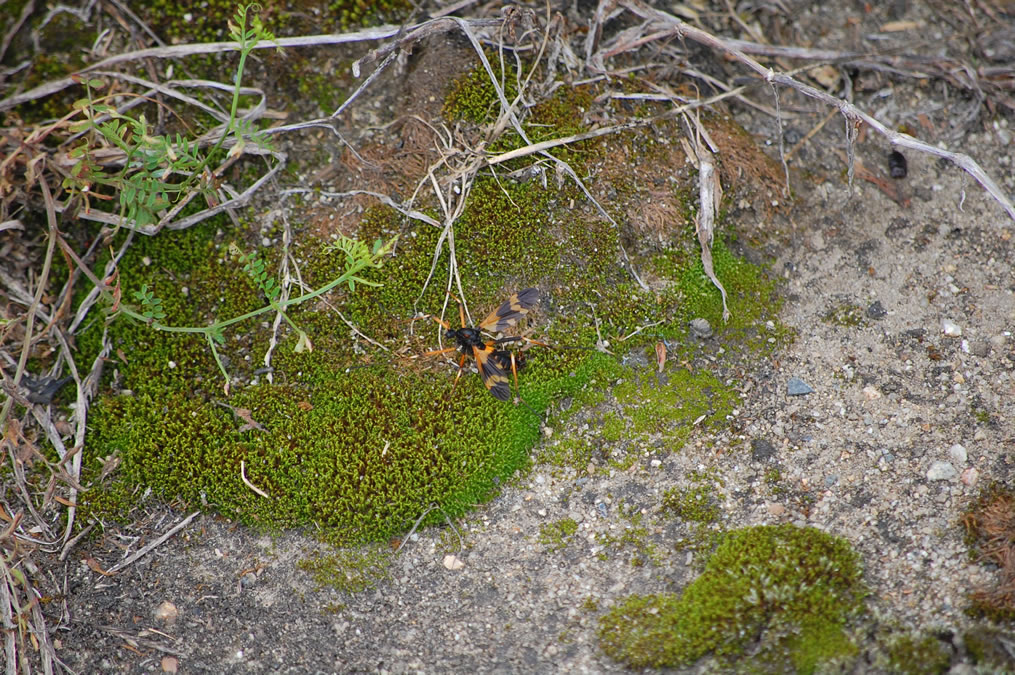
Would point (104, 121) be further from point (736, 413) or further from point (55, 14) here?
point (736, 413)

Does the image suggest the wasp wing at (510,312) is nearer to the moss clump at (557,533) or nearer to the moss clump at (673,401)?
the moss clump at (673,401)

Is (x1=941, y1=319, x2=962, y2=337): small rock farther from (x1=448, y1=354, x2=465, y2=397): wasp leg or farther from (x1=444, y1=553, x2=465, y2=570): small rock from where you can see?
(x1=444, y1=553, x2=465, y2=570): small rock

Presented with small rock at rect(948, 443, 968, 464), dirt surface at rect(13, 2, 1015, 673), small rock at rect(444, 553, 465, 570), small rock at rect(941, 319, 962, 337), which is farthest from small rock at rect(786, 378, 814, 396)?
small rock at rect(444, 553, 465, 570)

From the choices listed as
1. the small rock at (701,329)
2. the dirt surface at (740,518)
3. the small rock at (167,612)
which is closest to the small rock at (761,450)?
the dirt surface at (740,518)

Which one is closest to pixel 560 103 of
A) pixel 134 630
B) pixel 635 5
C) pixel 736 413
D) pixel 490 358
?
pixel 635 5

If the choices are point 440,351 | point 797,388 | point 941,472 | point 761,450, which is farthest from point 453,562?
point 941,472

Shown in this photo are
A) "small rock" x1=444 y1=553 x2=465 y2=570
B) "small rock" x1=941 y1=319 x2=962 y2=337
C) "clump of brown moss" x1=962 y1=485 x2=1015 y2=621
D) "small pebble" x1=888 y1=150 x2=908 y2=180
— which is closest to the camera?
"clump of brown moss" x1=962 y1=485 x2=1015 y2=621
